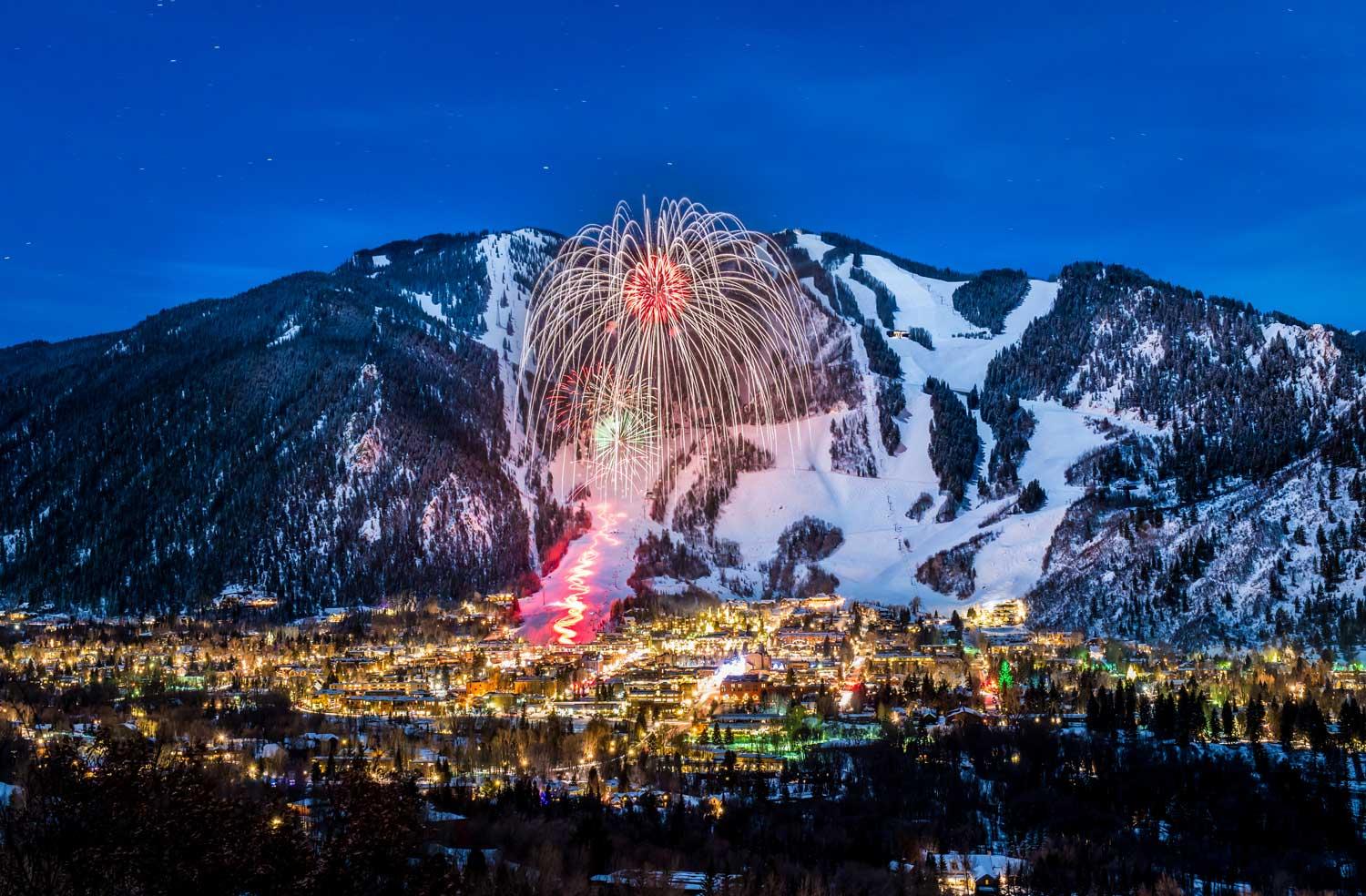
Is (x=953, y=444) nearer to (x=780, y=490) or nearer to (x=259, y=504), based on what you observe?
(x=780, y=490)

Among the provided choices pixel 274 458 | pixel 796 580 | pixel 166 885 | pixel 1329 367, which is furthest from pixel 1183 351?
pixel 166 885

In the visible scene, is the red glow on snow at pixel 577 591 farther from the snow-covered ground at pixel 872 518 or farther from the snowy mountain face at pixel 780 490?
the snowy mountain face at pixel 780 490

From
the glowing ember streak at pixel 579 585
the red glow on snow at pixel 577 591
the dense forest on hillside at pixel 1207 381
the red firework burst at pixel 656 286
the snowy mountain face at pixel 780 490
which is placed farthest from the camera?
the dense forest on hillside at pixel 1207 381

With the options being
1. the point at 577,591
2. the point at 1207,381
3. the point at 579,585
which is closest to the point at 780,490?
the point at 579,585

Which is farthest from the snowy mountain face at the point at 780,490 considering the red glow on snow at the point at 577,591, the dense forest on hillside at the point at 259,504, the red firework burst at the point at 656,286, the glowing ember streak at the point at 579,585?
the red firework burst at the point at 656,286

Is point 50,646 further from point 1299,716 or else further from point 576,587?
point 1299,716

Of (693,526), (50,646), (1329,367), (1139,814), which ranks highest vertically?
(1329,367)

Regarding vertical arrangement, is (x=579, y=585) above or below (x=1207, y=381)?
below

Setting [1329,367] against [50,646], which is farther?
[1329,367]

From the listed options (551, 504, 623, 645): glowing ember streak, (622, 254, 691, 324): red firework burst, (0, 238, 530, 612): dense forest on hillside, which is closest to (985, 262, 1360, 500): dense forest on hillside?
(551, 504, 623, 645): glowing ember streak
